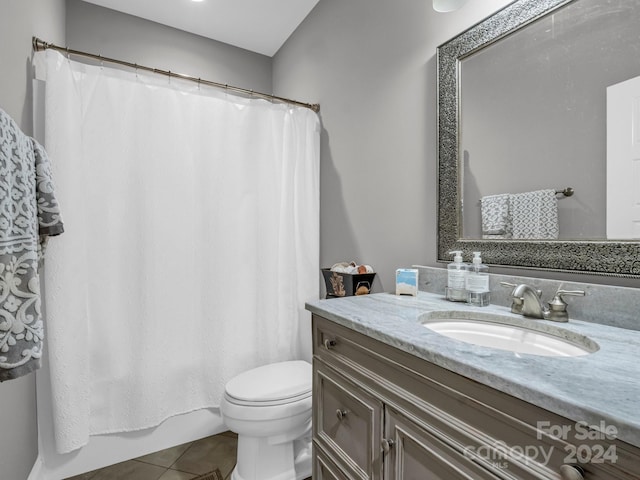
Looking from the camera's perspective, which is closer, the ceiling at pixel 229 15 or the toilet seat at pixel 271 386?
the toilet seat at pixel 271 386

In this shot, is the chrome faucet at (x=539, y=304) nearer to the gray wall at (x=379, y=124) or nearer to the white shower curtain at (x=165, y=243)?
the gray wall at (x=379, y=124)

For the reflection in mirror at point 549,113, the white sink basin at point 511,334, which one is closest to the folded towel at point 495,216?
the reflection in mirror at point 549,113

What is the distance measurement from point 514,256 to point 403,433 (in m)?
0.69

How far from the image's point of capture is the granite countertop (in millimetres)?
433

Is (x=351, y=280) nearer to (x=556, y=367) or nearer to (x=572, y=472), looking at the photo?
(x=556, y=367)

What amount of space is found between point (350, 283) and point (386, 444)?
0.81 m

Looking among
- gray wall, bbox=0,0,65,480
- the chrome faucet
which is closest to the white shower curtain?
gray wall, bbox=0,0,65,480

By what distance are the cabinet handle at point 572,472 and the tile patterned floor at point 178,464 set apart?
1569 mm

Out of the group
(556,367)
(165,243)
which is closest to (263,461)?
(165,243)

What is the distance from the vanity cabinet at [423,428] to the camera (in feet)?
1.53

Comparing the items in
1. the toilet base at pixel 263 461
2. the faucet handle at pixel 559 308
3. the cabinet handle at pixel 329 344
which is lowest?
the toilet base at pixel 263 461

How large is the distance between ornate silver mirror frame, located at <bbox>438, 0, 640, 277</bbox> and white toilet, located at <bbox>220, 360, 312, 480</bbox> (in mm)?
892

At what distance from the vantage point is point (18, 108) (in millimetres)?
1299

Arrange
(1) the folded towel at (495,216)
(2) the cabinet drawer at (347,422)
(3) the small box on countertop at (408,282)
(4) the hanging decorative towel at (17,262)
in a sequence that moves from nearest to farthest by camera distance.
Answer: (4) the hanging decorative towel at (17,262) → (2) the cabinet drawer at (347,422) → (1) the folded towel at (495,216) → (3) the small box on countertop at (408,282)
